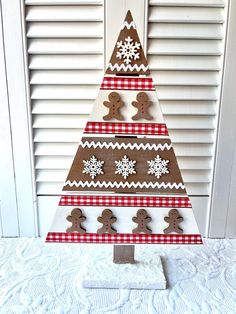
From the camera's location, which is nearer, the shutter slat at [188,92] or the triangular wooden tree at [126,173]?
the triangular wooden tree at [126,173]

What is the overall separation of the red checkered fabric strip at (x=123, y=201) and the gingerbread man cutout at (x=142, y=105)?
0.50 ft

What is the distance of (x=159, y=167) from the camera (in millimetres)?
646

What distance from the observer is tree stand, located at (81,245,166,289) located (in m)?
0.71

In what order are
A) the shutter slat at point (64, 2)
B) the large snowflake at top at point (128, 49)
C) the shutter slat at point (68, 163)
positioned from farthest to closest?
the shutter slat at point (68, 163) → the shutter slat at point (64, 2) → the large snowflake at top at point (128, 49)

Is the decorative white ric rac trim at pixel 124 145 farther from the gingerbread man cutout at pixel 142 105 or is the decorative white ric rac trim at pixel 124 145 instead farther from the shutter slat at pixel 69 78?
the shutter slat at pixel 69 78

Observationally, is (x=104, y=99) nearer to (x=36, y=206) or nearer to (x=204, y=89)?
(x=204, y=89)

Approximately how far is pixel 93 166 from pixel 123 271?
0.80 feet

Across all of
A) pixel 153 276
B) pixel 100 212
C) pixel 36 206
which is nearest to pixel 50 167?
pixel 36 206

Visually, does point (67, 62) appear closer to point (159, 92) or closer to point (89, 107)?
point (89, 107)

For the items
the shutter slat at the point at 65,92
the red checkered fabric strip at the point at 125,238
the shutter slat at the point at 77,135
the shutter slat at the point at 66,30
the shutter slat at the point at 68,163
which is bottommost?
the red checkered fabric strip at the point at 125,238

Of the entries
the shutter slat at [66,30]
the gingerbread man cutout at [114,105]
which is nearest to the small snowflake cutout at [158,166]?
the gingerbread man cutout at [114,105]

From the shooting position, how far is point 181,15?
2.51 feet

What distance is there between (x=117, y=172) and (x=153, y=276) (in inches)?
9.4

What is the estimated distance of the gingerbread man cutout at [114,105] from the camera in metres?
0.62
